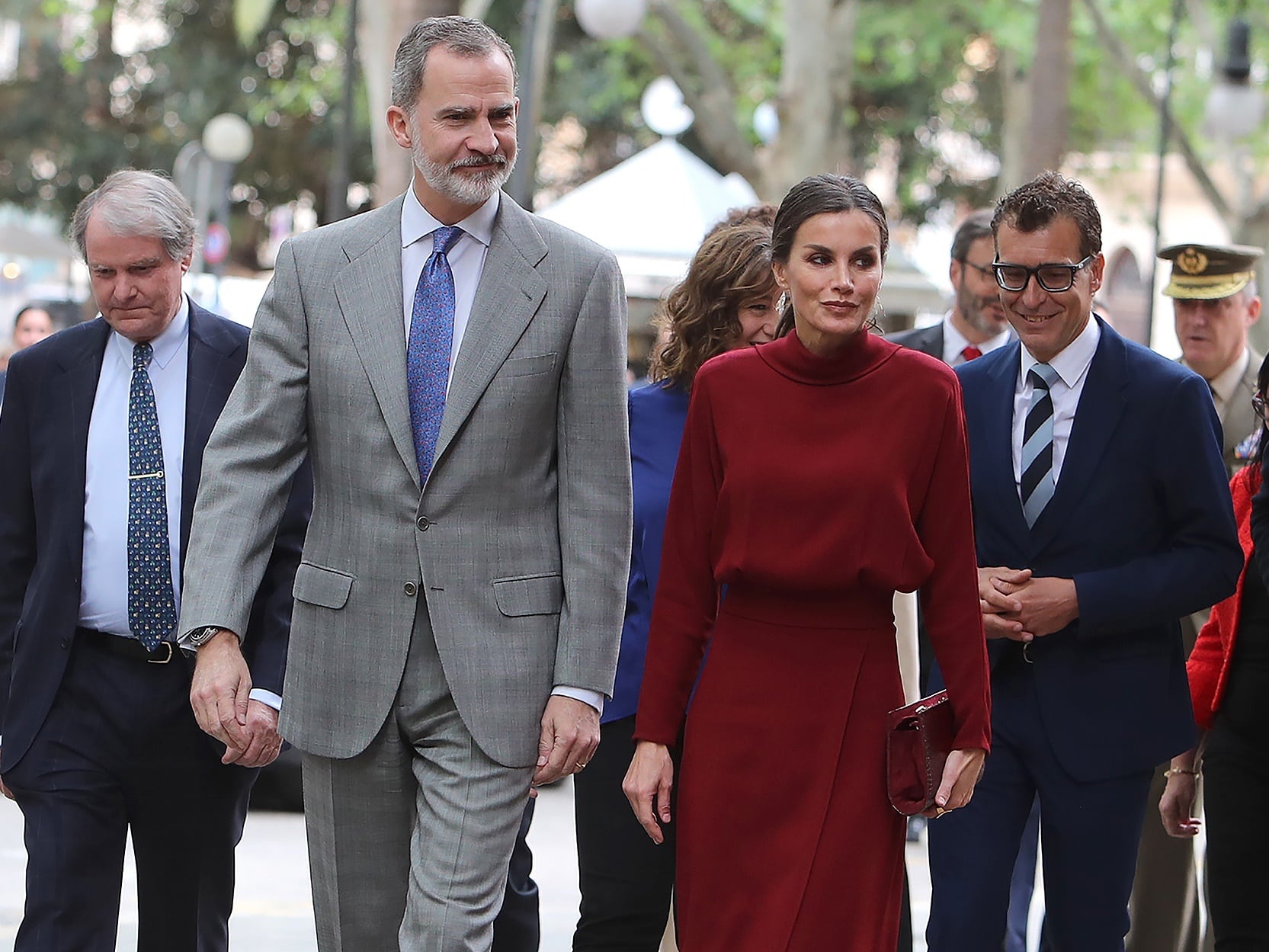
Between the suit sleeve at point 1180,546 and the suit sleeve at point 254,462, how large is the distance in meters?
1.86

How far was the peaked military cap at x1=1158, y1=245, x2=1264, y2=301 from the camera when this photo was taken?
22.1ft

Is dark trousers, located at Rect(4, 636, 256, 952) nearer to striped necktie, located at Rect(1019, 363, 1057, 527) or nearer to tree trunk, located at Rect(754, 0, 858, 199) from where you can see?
striped necktie, located at Rect(1019, 363, 1057, 527)

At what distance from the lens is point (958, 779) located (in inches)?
163

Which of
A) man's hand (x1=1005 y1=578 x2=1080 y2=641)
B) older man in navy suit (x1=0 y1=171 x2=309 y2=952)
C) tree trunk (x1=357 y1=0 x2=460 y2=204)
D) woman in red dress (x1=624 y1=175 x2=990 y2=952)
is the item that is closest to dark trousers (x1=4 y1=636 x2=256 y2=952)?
older man in navy suit (x1=0 y1=171 x2=309 y2=952)

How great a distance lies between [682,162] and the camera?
15930 mm

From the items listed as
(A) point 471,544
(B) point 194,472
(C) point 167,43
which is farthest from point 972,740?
(C) point 167,43

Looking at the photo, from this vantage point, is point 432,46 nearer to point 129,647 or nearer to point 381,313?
point 381,313

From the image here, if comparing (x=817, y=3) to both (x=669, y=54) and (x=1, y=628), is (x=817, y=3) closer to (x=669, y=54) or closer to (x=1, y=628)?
(x=669, y=54)

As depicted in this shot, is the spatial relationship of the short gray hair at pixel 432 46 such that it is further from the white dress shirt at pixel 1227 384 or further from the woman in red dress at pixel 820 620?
the white dress shirt at pixel 1227 384

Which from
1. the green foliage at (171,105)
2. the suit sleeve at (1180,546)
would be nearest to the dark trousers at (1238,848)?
the suit sleeve at (1180,546)

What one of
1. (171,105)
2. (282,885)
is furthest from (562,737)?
(171,105)

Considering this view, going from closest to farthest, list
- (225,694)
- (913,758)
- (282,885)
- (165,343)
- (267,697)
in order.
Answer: (913,758) < (225,694) < (267,697) < (165,343) < (282,885)

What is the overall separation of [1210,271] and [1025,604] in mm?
2631

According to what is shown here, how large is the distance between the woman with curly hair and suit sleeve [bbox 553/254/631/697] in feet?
2.62
